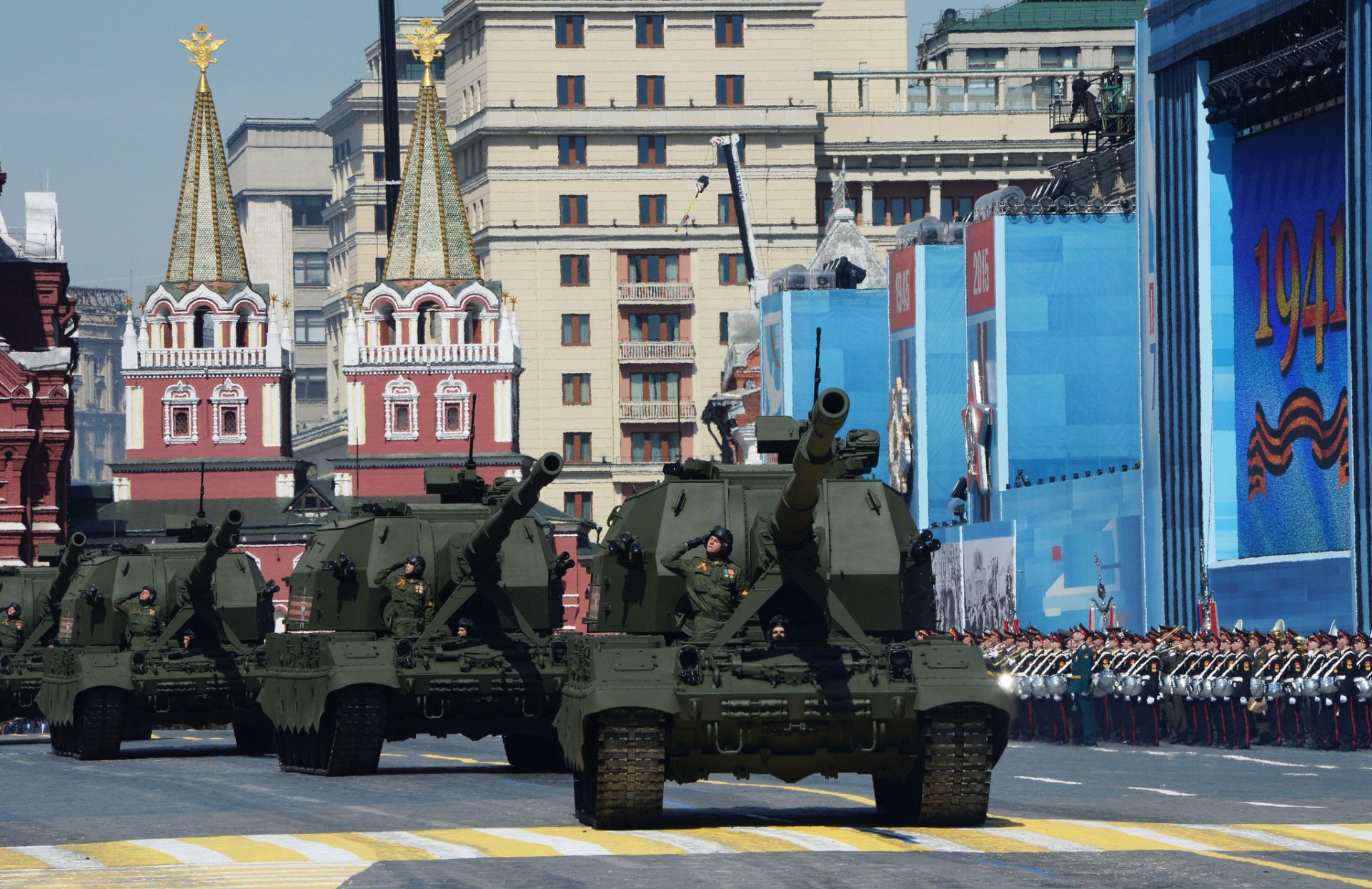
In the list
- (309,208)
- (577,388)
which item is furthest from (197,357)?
(309,208)

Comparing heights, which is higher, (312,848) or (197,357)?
(197,357)

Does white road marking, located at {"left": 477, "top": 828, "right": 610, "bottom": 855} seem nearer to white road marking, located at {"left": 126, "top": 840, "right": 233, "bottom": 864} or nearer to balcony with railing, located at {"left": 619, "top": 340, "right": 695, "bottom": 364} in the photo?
white road marking, located at {"left": 126, "top": 840, "right": 233, "bottom": 864}

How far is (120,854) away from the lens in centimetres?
1858

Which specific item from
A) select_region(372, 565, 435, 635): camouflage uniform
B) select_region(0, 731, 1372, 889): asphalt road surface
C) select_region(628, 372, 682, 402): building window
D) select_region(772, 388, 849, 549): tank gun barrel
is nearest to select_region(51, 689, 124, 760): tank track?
select_region(0, 731, 1372, 889): asphalt road surface

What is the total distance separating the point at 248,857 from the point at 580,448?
325 feet

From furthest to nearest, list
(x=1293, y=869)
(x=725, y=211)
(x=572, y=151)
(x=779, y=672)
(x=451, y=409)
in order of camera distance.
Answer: (x=725, y=211) < (x=572, y=151) < (x=451, y=409) < (x=779, y=672) < (x=1293, y=869)

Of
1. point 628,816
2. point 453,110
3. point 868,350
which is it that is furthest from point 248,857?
point 453,110

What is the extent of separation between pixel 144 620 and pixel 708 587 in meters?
17.4

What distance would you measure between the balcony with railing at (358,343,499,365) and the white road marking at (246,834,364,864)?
81225 mm

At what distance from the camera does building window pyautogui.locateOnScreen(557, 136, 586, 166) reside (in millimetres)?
117375

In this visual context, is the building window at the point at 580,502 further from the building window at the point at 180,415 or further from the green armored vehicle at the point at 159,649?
the green armored vehicle at the point at 159,649

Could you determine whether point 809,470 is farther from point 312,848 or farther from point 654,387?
point 654,387

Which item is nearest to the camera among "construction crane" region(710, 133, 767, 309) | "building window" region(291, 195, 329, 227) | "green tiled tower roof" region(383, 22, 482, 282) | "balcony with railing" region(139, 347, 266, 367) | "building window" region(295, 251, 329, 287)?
"balcony with railing" region(139, 347, 266, 367)

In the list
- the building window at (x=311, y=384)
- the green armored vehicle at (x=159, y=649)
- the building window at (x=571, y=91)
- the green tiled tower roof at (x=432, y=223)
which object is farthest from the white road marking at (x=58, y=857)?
the building window at (x=311, y=384)
